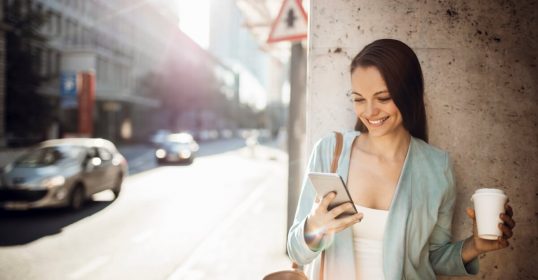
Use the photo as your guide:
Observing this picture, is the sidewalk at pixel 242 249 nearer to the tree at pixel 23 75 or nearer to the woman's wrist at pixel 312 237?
the woman's wrist at pixel 312 237

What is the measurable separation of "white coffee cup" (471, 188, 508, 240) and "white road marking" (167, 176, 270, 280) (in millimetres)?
4060

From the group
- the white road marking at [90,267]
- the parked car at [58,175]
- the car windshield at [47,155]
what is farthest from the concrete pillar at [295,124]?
the car windshield at [47,155]

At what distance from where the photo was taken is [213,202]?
10.8 m

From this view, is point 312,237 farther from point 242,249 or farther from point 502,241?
point 242,249

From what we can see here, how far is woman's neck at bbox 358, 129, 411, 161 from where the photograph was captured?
6.78 ft

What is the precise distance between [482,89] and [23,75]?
22.7 m

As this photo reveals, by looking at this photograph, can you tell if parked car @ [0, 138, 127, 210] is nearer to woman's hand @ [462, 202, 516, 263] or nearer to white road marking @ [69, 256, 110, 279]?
white road marking @ [69, 256, 110, 279]

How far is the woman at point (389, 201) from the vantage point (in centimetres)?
184

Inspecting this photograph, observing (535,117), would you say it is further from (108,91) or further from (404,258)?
(108,91)

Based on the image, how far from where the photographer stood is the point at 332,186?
1.62 meters

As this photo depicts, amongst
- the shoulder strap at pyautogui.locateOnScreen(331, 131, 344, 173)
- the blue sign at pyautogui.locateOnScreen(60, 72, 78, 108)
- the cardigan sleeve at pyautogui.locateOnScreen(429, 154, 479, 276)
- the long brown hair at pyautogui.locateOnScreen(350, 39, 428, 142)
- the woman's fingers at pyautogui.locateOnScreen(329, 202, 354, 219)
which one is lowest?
the cardigan sleeve at pyautogui.locateOnScreen(429, 154, 479, 276)

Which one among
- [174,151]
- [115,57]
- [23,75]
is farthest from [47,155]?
[115,57]

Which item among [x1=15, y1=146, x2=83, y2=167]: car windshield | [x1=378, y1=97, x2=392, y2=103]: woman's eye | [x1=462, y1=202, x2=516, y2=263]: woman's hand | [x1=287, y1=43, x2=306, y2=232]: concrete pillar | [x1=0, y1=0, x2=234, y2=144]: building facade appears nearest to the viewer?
[x1=462, y1=202, x2=516, y2=263]: woman's hand

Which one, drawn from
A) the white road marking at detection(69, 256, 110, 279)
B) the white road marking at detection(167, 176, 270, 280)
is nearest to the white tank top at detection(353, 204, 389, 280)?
the white road marking at detection(167, 176, 270, 280)
